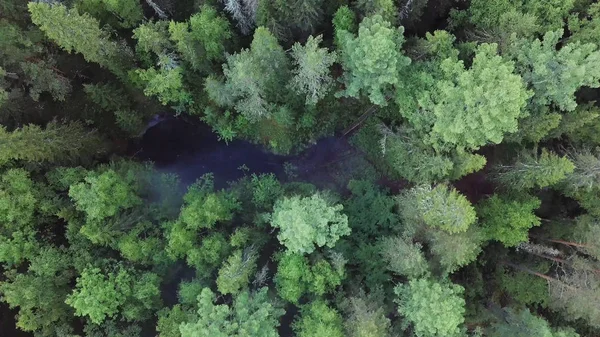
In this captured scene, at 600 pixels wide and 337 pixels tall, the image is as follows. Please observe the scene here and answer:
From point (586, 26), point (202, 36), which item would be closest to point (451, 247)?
point (586, 26)

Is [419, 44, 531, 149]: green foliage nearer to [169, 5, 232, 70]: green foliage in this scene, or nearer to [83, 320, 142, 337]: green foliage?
[169, 5, 232, 70]: green foliage

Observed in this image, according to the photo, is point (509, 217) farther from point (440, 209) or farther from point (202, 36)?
point (202, 36)

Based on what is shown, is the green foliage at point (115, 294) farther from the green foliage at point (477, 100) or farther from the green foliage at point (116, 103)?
the green foliage at point (477, 100)

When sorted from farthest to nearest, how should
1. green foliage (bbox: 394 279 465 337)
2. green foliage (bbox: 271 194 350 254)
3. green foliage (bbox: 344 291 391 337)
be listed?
green foliage (bbox: 271 194 350 254)
green foliage (bbox: 344 291 391 337)
green foliage (bbox: 394 279 465 337)

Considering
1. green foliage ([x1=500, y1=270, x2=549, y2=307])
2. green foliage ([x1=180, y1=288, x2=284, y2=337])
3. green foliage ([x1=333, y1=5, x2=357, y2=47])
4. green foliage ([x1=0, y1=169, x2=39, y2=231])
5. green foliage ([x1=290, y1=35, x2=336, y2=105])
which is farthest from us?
green foliage ([x1=500, y1=270, x2=549, y2=307])

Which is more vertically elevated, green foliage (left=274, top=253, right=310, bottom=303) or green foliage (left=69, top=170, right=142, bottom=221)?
green foliage (left=69, top=170, right=142, bottom=221)

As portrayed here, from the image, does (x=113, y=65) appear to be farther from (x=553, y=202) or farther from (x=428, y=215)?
(x=553, y=202)

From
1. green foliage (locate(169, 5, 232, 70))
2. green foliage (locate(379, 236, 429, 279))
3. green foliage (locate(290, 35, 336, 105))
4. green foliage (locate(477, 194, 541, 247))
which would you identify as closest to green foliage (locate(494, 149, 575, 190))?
green foliage (locate(477, 194, 541, 247))

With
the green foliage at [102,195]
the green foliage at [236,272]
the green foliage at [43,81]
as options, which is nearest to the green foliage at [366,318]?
the green foliage at [236,272]
